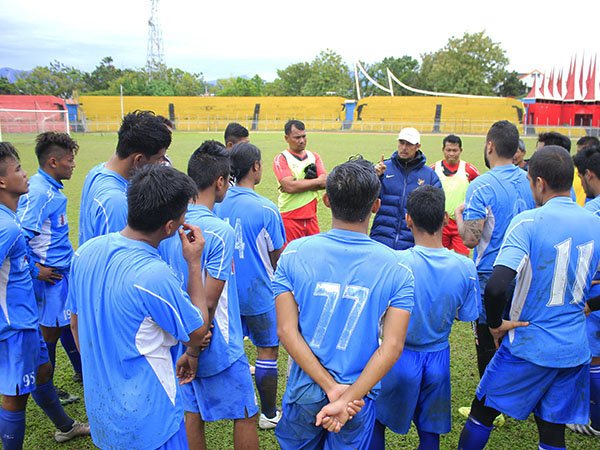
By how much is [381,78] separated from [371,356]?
92042mm

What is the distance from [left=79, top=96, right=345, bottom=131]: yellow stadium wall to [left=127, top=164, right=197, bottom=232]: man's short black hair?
172ft

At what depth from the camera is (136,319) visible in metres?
2.14

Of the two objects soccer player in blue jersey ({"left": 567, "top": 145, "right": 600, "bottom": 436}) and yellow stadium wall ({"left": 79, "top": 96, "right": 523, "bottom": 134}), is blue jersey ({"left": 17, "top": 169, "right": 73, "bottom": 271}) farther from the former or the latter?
yellow stadium wall ({"left": 79, "top": 96, "right": 523, "bottom": 134})

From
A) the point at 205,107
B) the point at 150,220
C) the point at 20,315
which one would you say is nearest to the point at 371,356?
the point at 150,220

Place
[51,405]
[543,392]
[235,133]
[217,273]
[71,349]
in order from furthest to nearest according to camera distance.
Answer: [235,133] → [71,349] → [51,405] → [543,392] → [217,273]

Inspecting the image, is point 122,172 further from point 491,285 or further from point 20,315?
point 491,285

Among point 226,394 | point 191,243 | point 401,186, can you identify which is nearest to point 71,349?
point 226,394

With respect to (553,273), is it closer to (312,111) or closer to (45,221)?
(45,221)

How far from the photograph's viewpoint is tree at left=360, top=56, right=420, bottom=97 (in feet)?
271

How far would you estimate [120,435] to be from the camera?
7.31 feet

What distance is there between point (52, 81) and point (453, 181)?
8413 centimetres

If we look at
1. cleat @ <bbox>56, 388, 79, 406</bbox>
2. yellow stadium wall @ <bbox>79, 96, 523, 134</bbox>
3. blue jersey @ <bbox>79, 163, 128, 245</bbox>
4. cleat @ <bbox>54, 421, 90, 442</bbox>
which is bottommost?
cleat @ <bbox>56, 388, 79, 406</bbox>

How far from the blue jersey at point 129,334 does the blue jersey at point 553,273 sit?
1951mm

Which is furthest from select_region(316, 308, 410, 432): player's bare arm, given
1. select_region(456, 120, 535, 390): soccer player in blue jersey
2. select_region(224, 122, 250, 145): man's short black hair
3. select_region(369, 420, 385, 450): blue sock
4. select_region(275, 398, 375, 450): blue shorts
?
select_region(224, 122, 250, 145): man's short black hair
